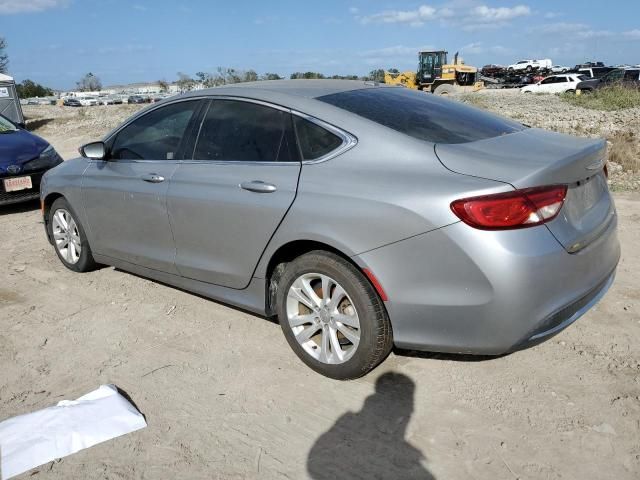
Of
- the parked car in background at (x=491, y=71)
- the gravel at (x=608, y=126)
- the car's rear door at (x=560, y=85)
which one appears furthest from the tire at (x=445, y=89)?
the parked car in background at (x=491, y=71)

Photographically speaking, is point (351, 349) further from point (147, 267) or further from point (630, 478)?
point (147, 267)

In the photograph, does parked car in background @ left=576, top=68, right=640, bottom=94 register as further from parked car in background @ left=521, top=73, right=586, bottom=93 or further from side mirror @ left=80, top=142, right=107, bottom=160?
side mirror @ left=80, top=142, right=107, bottom=160

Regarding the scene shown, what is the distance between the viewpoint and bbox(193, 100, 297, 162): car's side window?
3383 mm

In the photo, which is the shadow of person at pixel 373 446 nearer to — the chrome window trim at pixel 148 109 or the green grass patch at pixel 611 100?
the chrome window trim at pixel 148 109

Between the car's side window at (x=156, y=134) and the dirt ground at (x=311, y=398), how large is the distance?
1205 mm

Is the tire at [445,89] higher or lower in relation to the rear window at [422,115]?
lower

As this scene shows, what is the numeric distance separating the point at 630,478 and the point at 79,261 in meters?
4.50

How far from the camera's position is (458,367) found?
3312 mm

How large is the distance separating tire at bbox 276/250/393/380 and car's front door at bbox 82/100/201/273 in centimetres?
115

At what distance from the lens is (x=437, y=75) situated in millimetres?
36625

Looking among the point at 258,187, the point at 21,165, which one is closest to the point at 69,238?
the point at 258,187

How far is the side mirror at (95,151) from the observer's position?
445 cm

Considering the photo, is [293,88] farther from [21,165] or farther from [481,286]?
[21,165]

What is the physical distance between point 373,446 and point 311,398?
534mm
